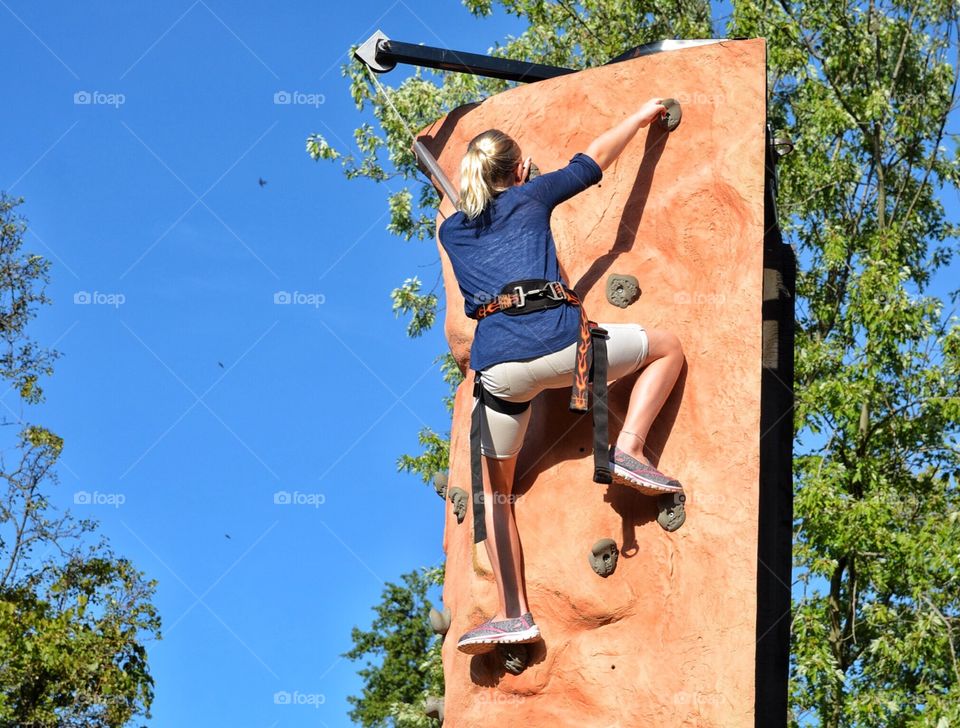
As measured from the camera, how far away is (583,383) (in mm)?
4961

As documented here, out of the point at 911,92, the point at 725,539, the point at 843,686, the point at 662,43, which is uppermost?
the point at 911,92

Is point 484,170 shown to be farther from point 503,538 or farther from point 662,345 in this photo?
point 503,538

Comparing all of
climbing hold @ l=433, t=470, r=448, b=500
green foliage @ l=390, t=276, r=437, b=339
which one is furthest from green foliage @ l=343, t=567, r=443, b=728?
climbing hold @ l=433, t=470, r=448, b=500

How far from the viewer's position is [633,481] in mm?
4910

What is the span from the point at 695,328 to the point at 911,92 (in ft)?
41.6

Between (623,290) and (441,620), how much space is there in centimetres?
163

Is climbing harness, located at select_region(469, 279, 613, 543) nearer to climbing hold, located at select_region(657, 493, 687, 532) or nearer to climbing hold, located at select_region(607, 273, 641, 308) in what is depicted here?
climbing hold, located at select_region(607, 273, 641, 308)

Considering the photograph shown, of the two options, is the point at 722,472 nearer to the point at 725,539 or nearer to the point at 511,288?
the point at 725,539

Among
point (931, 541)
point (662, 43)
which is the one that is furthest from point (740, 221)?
point (931, 541)

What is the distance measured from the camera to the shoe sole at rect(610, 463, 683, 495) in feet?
16.1

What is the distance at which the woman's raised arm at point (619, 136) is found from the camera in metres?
5.30

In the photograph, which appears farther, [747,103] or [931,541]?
[931,541]

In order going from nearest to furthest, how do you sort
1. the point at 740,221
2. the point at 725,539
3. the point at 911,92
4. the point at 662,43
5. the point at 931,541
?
the point at 725,539, the point at 740,221, the point at 662,43, the point at 931,541, the point at 911,92

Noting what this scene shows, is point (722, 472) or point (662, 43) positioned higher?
point (662, 43)
